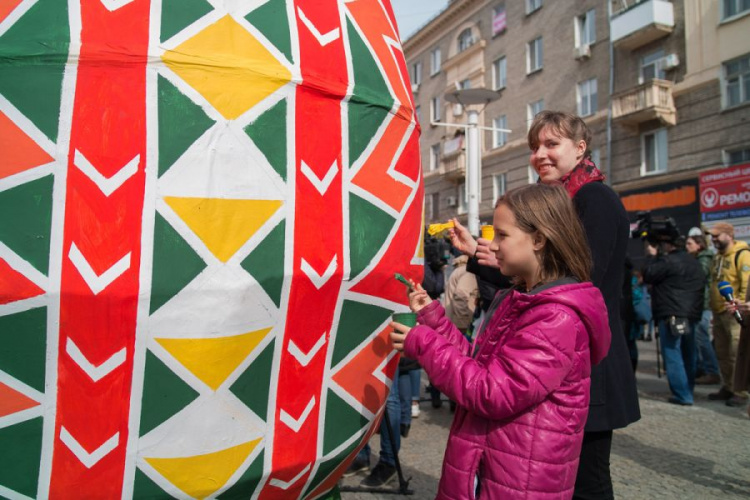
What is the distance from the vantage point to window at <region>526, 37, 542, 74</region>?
20.5 m

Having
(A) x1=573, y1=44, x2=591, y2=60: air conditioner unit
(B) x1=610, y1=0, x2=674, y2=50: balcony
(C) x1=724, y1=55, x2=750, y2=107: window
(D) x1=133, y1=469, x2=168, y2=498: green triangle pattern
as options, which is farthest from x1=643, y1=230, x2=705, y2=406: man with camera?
(A) x1=573, y1=44, x2=591, y2=60: air conditioner unit

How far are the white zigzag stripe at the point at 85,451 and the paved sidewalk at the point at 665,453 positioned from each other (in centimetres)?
242

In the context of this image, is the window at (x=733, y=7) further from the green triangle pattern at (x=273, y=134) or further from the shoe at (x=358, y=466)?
the green triangle pattern at (x=273, y=134)

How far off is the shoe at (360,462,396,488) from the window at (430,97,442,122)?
24.2 metres

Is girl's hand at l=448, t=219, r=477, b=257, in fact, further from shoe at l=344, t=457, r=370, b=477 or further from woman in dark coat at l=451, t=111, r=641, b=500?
shoe at l=344, t=457, r=370, b=477

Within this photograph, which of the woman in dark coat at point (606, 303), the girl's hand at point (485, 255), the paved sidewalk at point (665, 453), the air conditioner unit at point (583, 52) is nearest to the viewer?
the woman in dark coat at point (606, 303)

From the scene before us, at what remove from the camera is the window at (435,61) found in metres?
26.6

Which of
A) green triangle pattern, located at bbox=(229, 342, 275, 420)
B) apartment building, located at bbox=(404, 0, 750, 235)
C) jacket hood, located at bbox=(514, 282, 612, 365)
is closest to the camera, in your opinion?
green triangle pattern, located at bbox=(229, 342, 275, 420)

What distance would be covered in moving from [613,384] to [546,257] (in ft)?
1.86

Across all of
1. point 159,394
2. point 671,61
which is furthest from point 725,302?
point 671,61

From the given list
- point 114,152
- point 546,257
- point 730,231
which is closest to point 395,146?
point 546,257

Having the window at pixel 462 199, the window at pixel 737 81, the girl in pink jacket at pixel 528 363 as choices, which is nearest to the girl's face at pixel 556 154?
the girl in pink jacket at pixel 528 363

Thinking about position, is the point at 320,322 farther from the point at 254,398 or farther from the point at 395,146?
the point at 395,146

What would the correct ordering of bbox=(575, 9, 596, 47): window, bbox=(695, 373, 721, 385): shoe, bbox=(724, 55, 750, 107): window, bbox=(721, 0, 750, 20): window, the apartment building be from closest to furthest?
bbox=(695, 373, 721, 385): shoe
bbox=(721, 0, 750, 20): window
bbox=(724, 55, 750, 107): window
the apartment building
bbox=(575, 9, 596, 47): window
